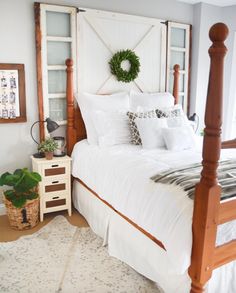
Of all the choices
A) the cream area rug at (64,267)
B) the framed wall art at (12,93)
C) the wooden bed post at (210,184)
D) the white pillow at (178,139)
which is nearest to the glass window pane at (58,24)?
the framed wall art at (12,93)

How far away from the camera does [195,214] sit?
1.66m

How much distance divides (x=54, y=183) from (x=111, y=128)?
84 cm

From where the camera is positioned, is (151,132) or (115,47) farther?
(115,47)

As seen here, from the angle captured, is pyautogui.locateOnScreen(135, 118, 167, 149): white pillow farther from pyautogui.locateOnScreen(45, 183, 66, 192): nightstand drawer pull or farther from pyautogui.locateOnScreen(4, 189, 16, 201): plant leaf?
pyautogui.locateOnScreen(4, 189, 16, 201): plant leaf

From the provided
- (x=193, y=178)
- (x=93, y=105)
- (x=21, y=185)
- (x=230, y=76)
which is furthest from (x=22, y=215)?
(x=230, y=76)

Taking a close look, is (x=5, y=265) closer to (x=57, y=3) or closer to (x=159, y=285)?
(x=159, y=285)

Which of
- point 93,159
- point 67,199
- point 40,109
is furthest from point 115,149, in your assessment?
point 40,109

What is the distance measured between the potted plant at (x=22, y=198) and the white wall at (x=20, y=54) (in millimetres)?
343

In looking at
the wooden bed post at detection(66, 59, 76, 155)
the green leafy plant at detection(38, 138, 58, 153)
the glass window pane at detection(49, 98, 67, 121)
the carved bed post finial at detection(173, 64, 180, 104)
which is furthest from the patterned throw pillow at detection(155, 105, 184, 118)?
the green leafy plant at detection(38, 138, 58, 153)

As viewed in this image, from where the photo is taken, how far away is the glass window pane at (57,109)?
3.42 m

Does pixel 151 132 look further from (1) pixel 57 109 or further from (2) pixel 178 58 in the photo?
(2) pixel 178 58

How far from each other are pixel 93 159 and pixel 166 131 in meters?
0.79

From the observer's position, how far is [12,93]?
315cm

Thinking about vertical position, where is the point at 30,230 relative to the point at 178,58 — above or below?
below
